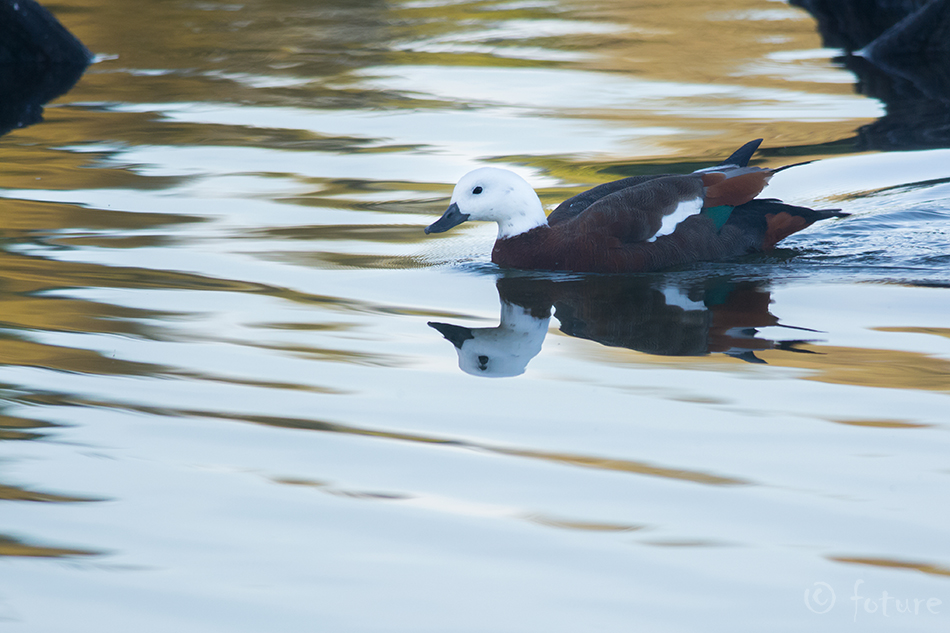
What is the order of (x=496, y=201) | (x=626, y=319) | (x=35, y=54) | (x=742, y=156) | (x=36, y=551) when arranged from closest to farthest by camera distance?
1. (x=36, y=551)
2. (x=626, y=319)
3. (x=496, y=201)
4. (x=742, y=156)
5. (x=35, y=54)

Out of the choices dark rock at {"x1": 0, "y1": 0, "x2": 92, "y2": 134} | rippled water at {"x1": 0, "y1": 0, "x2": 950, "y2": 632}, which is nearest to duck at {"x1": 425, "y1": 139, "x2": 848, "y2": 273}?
rippled water at {"x1": 0, "y1": 0, "x2": 950, "y2": 632}

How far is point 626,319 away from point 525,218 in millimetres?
1310

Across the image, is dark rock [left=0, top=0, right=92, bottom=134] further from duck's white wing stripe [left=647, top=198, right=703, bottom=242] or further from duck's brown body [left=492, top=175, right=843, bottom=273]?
duck's white wing stripe [left=647, top=198, right=703, bottom=242]

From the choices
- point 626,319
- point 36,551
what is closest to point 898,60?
point 626,319

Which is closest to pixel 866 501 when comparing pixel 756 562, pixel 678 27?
pixel 756 562

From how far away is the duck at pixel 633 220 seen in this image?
6543 mm

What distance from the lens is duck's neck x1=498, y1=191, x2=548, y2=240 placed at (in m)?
6.77

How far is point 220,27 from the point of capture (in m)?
17.9

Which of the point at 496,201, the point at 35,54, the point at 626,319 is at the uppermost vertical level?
the point at 35,54

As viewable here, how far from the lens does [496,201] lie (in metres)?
6.77

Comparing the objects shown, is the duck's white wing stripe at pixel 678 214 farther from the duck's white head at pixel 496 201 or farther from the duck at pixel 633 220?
the duck's white head at pixel 496 201

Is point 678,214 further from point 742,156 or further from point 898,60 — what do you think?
point 898,60

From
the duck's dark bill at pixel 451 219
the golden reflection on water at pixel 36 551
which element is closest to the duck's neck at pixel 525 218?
the duck's dark bill at pixel 451 219

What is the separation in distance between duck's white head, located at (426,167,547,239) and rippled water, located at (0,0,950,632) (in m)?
0.33
